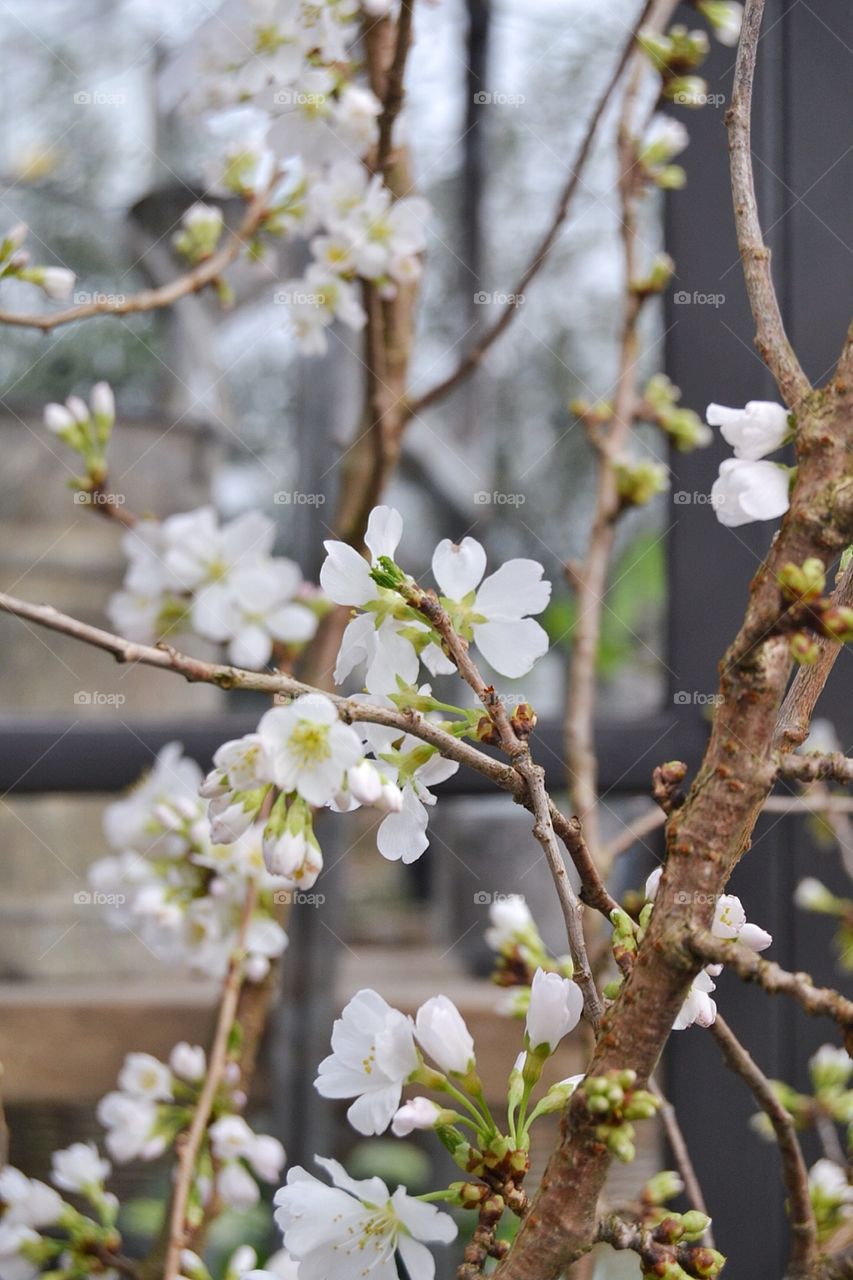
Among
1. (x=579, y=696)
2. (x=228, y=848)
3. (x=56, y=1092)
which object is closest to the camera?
(x=228, y=848)

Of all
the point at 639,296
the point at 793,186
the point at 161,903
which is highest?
the point at 793,186

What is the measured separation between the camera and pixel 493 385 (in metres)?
1.28

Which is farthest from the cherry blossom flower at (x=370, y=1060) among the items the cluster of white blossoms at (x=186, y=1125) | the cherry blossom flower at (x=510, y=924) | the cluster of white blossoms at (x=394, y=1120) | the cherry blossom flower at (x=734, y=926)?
the cluster of white blossoms at (x=186, y=1125)

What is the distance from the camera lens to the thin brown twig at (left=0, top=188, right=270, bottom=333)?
0.67 metres

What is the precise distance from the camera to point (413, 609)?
35 cm

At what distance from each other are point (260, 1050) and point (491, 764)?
0.92m

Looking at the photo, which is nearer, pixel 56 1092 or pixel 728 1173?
pixel 728 1173

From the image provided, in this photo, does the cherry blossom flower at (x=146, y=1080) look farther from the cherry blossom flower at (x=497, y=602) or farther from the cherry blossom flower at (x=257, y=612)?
the cherry blossom flower at (x=497, y=602)

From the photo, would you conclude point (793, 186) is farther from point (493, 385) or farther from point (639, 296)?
point (493, 385)

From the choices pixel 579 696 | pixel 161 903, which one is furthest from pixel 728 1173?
pixel 161 903

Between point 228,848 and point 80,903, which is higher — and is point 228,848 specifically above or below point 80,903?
above

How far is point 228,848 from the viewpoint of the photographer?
0.78 m

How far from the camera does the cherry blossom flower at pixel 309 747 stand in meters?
0.30

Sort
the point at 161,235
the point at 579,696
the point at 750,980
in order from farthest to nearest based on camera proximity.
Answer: the point at 161,235 < the point at 579,696 < the point at 750,980
